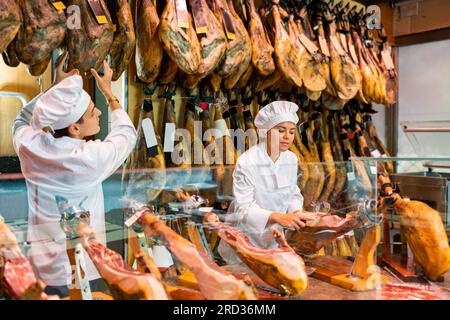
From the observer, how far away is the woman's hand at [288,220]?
1357 millimetres

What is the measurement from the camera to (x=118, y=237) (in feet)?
4.08

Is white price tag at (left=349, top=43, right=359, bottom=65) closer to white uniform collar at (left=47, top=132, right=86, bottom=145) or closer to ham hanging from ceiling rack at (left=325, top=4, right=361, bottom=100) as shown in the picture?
ham hanging from ceiling rack at (left=325, top=4, right=361, bottom=100)

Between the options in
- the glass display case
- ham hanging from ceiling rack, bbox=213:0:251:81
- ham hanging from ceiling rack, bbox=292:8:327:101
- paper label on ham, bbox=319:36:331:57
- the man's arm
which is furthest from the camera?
paper label on ham, bbox=319:36:331:57

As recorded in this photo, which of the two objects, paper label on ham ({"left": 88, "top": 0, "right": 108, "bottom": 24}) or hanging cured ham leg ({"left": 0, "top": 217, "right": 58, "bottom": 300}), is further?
paper label on ham ({"left": 88, "top": 0, "right": 108, "bottom": 24})

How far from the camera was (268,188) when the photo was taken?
5.55ft

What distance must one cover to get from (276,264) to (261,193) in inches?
21.4

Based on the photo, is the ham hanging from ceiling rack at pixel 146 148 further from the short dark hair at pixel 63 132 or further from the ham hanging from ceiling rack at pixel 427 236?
the ham hanging from ceiling rack at pixel 427 236

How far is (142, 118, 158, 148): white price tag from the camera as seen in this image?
2.38 m

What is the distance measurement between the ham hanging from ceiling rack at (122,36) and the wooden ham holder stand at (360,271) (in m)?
1.32

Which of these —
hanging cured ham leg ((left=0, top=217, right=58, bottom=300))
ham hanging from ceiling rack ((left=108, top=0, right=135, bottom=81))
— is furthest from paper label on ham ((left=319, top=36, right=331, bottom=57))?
hanging cured ham leg ((left=0, top=217, right=58, bottom=300))

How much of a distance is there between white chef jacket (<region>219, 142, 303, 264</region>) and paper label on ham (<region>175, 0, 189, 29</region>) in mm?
769

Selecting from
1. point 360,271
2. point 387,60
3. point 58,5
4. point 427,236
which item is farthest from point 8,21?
point 387,60
